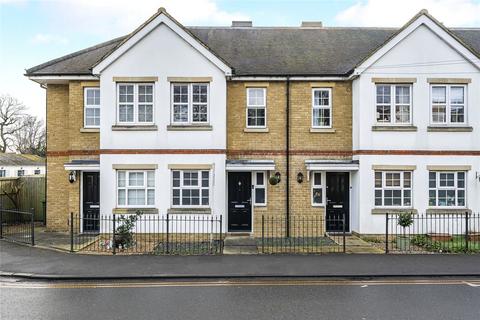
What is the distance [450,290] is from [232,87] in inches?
405

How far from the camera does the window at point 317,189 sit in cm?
1595

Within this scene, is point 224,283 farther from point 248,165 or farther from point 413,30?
point 413,30

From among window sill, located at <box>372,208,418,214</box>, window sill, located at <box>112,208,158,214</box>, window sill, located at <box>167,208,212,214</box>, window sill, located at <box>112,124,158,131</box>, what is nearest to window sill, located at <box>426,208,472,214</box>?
window sill, located at <box>372,208,418,214</box>

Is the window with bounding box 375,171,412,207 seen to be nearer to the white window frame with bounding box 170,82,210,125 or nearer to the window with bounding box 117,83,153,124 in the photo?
the white window frame with bounding box 170,82,210,125

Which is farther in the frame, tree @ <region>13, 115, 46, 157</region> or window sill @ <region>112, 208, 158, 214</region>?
tree @ <region>13, 115, 46, 157</region>

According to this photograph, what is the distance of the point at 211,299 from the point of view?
7922mm

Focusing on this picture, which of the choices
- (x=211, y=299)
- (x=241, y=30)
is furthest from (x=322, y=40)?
(x=211, y=299)

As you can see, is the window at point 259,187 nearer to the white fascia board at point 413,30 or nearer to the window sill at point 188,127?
the window sill at point 188,127

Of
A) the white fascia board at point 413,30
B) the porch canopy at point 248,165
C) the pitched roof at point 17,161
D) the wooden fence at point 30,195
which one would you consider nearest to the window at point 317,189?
the porch canopy at point 248,165

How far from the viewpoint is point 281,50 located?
17.5 m

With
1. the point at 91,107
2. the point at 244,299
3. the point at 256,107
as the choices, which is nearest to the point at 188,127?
the point at 256,107

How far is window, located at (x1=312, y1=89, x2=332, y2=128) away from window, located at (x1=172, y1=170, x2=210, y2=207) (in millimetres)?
4805

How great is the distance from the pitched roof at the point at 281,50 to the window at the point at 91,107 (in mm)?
792

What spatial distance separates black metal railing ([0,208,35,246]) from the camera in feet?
45.5
